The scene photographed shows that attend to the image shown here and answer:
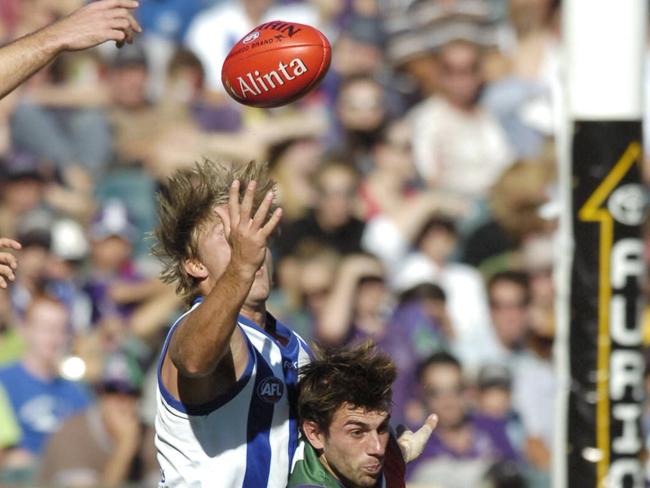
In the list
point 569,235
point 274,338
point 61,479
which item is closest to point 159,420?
point 274,338

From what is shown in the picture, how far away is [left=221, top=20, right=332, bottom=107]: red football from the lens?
4172 millimetres

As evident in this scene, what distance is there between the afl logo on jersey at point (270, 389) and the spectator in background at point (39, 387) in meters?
4.04

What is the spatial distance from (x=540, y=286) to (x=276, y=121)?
6.85ft

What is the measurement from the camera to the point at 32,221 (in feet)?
25.7

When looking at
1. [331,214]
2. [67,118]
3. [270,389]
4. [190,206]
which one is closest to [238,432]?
[270,389]

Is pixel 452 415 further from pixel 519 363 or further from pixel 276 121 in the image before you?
pixel 276 121

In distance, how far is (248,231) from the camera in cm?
317

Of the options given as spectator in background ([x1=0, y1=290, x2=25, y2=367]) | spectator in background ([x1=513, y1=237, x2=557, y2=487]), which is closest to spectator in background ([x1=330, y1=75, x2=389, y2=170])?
spectator in background ([x1=513, y1=237, x2=557, y2=487])

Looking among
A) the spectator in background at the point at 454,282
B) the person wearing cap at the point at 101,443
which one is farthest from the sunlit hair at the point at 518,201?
the person wearing cap at the point at 101,443

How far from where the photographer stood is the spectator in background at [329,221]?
816cm

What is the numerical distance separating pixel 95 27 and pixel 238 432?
1283mm

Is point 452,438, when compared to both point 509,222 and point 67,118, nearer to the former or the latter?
point 509,222

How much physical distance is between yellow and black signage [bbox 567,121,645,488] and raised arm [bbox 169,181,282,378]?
94.8 inches

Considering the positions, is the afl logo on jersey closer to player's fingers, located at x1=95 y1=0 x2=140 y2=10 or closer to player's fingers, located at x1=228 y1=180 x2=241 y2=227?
player's fingers, located at x1=228 y1=180 x2=241 y2=227
